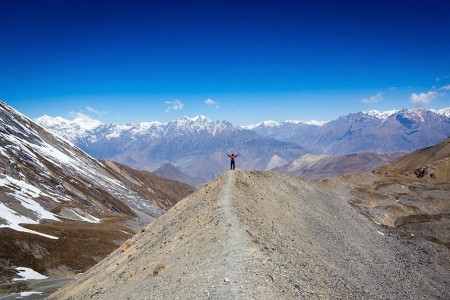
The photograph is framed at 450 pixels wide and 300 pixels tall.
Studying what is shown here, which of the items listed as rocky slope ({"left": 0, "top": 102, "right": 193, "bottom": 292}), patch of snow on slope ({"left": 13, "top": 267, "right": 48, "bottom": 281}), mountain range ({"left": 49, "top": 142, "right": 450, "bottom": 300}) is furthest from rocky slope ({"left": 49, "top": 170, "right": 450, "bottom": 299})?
rocky slope ({"left": 0, "top": 102, "right": 193, "bottom": 292})

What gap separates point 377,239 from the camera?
59.1m

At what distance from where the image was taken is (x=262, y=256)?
85.6 ft

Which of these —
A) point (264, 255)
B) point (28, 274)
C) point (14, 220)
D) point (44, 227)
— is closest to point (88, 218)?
point (44, 227)

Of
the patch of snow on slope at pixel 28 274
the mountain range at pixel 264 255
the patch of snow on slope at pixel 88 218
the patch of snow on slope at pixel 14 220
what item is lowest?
the patch of snow on slope at pixel 88 218

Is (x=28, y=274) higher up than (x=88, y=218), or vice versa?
(x=28, y=274)

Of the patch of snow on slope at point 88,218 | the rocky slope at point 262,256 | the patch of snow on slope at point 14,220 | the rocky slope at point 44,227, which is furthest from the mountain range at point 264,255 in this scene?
the patch of snow on slope at point 88,218

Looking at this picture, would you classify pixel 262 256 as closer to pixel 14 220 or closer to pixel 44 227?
pixel 44 227

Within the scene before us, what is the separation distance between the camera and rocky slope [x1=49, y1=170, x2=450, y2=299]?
24078mm

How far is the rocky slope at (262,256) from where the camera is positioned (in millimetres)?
24078

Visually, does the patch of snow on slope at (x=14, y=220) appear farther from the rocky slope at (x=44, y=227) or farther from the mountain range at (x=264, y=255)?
the mountain range at (x=264, y=255)

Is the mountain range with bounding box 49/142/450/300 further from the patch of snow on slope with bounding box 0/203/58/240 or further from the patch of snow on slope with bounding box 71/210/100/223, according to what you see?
the patch of snow on slope with bounding box 71/210/100/223

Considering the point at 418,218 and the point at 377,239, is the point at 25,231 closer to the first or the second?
the point at 377,239

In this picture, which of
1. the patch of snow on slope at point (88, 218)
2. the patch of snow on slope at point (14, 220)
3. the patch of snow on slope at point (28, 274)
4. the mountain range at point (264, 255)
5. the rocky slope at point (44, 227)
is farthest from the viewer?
the patch of snow on slope at point (88, 218)

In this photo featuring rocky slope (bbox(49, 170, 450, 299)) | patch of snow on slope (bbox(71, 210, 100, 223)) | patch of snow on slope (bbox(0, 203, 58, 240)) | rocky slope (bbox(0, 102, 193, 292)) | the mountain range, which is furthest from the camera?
patch of snow on slope (bbox(71, 210, 100, 223))
